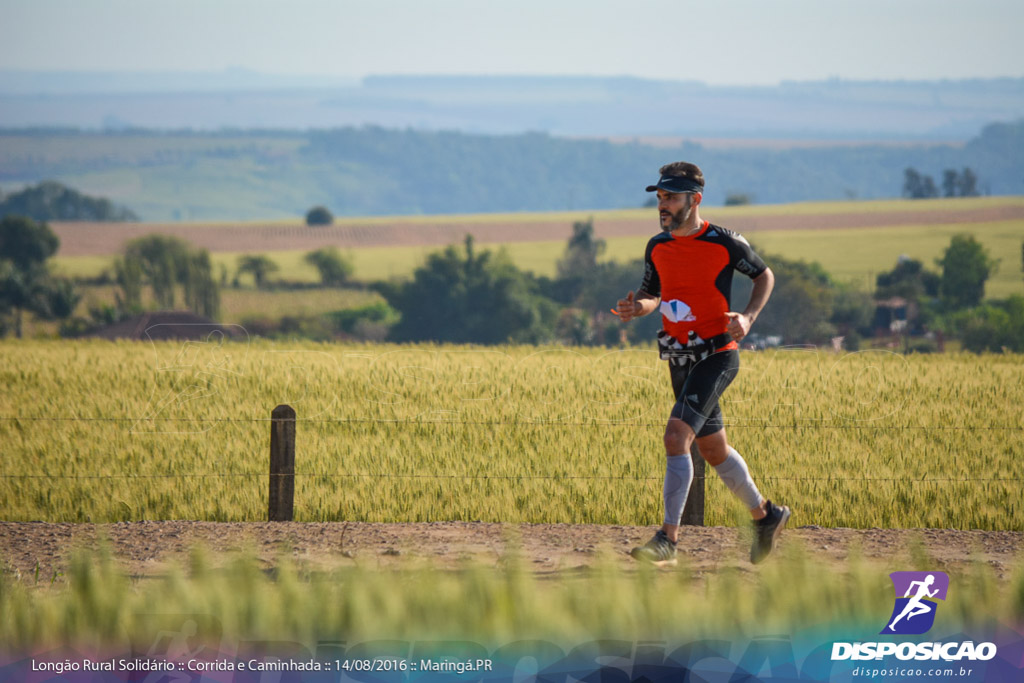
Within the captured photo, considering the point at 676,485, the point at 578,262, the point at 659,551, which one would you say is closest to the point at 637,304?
the point at 676,485

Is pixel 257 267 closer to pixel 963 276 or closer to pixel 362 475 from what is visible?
pixel 963 276

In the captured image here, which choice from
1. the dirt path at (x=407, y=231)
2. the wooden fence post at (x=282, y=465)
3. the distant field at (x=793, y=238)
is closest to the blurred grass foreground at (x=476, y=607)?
the wooden fence post at (x=282, y=465)

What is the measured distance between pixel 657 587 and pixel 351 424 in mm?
7256

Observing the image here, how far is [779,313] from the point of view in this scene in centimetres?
10269

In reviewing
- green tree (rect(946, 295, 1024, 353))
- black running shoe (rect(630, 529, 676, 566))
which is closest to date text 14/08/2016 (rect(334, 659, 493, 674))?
black running shoe (rect(630, 529, 676, 566))

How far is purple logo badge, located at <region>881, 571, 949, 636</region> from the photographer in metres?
5.42

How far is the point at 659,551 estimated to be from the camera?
22.1ft

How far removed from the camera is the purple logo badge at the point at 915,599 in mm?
5418

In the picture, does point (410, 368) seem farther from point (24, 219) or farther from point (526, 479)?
point (24, 219)

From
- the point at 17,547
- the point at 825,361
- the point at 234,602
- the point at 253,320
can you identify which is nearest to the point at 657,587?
the point at 234,602

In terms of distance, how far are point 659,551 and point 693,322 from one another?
132cm

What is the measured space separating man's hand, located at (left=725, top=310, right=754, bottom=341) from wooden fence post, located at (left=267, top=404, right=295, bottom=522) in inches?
142

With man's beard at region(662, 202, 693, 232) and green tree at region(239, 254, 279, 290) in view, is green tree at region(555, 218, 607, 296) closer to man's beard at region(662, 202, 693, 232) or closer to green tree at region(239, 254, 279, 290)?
green tree at region(239, 254, 279, 290)

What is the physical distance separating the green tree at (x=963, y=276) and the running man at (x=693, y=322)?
112998 millimetres
